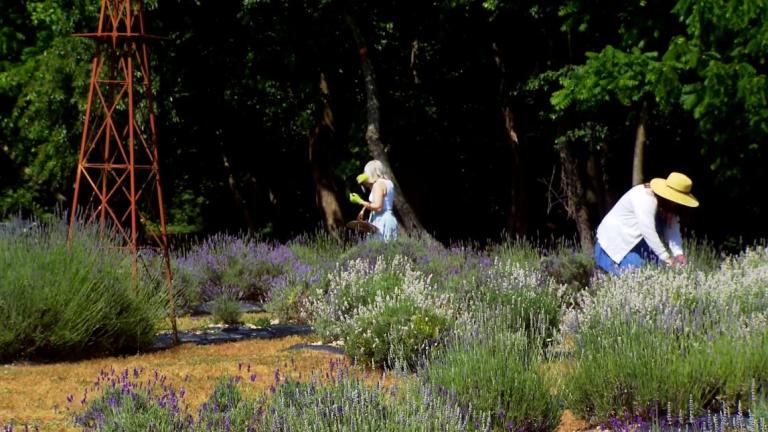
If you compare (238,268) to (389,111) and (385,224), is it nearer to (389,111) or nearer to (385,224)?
(385,224)

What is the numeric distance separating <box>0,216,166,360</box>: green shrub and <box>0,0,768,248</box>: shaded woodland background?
9.45m

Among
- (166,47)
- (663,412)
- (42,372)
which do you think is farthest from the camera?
(166,47)

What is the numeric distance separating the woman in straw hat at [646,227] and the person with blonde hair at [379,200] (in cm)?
399

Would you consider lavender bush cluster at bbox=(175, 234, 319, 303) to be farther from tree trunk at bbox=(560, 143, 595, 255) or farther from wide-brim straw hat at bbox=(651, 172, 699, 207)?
tree trunk at bbox=(560, 143, 595, 255)

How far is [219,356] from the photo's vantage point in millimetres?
10023

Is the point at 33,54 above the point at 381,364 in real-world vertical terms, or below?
above

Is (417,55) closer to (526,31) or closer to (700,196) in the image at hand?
(526,31)

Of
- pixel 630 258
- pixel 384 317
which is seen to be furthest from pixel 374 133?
pixel 384 317

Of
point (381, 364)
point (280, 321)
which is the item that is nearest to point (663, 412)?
point (381, 364)

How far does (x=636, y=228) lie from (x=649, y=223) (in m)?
0.42

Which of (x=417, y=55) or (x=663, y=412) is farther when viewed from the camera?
(x=417, y=55)

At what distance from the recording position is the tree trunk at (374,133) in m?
21.8

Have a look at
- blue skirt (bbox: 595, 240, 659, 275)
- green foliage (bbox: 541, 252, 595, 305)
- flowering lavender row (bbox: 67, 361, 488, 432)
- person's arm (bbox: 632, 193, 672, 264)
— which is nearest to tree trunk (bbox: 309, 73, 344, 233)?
green foliage (bbox: 541, 252, 595, 305)

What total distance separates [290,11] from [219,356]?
14.8m
